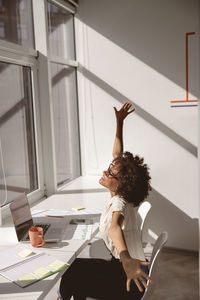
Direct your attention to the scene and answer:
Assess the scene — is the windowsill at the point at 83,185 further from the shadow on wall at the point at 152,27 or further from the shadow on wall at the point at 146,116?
the shadow on wall at the point at 152,27

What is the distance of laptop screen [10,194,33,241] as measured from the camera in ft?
6.85

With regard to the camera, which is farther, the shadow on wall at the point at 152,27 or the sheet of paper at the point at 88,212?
the shadow on wall at the point at 152,27

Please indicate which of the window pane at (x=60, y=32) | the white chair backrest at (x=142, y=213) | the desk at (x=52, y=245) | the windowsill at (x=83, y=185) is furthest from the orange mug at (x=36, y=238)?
the window pane at (x=60, y=32)

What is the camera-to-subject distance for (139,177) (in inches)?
76.5

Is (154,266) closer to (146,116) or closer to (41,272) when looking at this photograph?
(41,272)

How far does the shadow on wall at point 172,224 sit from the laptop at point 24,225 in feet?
5.63

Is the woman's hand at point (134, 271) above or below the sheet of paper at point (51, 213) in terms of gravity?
above

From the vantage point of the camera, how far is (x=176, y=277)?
10.4ft

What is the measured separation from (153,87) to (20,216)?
2.22m

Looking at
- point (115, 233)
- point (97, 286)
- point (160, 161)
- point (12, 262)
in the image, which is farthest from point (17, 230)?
point (160, 161)

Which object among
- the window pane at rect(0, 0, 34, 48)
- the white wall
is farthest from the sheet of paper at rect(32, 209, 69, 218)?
the window pane at rect(0, 0, 34, 48)

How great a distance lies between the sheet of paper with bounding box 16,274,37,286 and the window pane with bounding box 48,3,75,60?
2630 millimetres

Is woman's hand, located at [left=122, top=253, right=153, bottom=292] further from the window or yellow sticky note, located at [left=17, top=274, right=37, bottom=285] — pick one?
the window

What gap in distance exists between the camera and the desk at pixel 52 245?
1.53m
